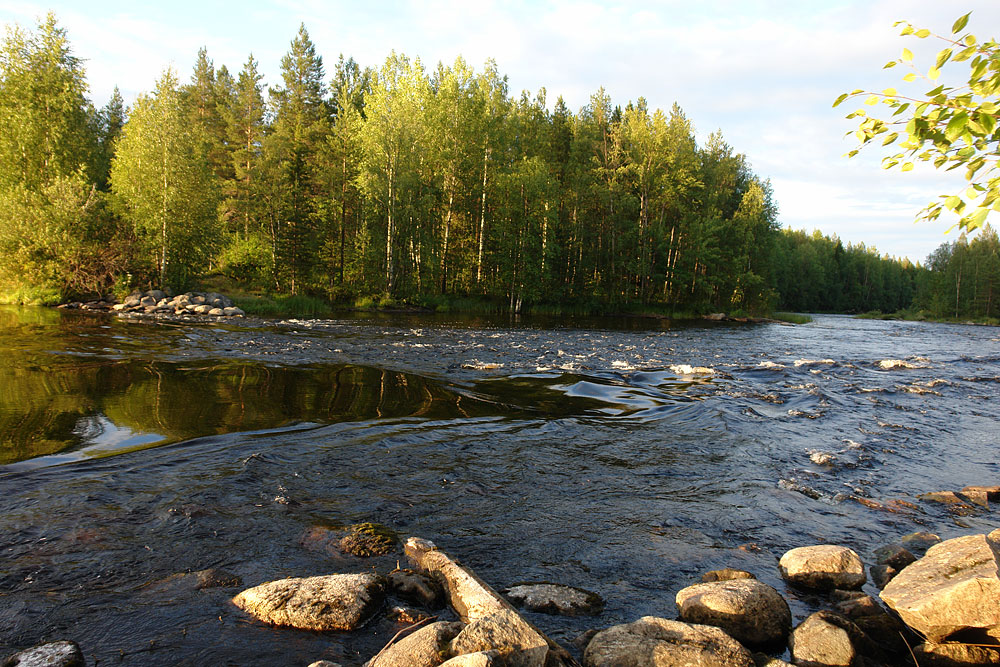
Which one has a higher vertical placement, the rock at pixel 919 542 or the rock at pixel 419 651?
the rock at pixel 419 651

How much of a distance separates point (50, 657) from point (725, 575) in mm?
5018

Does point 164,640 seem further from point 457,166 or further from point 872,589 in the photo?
point 457,166

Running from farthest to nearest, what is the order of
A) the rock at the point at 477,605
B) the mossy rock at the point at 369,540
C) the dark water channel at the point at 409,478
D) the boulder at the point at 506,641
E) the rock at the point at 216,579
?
the mossy rock at the point at 369,540 < the rock at the point at 216,579 < the dark water channel at the point at 409,478 < the rock at the point at 477,605 < the boulder at the point at 506,641

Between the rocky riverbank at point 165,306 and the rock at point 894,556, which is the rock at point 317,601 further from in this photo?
the rocky riverbank at point 165,306

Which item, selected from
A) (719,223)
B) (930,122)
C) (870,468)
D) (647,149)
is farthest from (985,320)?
(930,122)

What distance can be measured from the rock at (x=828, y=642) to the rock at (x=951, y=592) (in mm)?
416

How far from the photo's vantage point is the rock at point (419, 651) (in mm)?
3139

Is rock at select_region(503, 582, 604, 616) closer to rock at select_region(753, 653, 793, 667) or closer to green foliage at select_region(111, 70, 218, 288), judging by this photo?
rock at select_region(753, 653, 793, 667)

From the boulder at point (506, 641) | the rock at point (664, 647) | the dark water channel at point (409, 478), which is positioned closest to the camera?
the boulder at point (506, 641)

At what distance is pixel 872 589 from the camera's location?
4664 millimetres

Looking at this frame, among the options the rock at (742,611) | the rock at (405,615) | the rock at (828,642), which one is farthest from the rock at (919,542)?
the rock at (405,615)

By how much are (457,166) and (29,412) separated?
38.3 metres

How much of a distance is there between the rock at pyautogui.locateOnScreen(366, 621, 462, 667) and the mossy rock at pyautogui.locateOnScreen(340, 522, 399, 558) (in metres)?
1.66

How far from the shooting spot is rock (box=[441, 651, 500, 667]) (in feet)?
9.37
